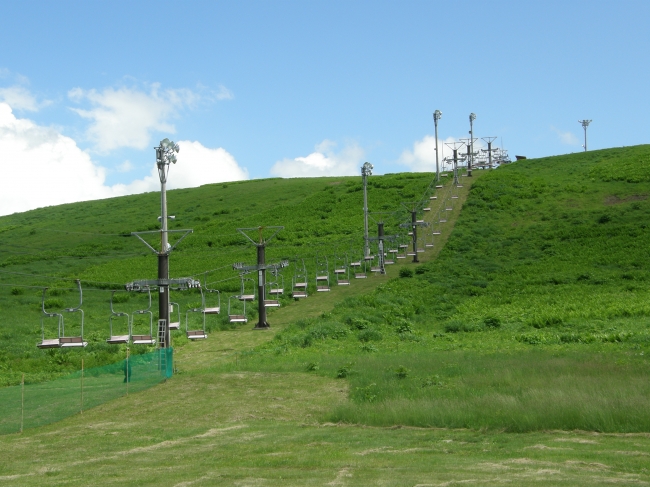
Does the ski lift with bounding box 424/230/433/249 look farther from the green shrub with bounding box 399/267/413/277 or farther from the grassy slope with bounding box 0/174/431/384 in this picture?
the green shrub with bounding box 399/267/413/277

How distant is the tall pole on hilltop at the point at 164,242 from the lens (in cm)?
2836

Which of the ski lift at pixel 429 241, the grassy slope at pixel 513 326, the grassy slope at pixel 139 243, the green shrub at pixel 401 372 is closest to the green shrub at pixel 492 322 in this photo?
the grassy slope at pixel 513 326

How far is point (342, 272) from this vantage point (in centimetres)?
5972

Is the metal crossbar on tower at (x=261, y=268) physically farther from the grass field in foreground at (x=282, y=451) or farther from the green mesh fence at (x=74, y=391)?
the grass field in foreground at (x=282, y=451)

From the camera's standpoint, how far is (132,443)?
1803 cm

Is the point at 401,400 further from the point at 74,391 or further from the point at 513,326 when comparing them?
the point at 513,326

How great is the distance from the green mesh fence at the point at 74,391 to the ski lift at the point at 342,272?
74.4ft

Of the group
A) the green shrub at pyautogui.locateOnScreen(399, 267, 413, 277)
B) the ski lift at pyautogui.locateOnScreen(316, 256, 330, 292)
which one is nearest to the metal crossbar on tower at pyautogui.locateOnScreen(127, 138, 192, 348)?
the ski lift at pyautogui.locateOnScreen(316, 256, 330, 292)

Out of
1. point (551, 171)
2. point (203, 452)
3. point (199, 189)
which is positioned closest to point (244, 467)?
point (203, 452)

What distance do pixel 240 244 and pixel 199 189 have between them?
50994 mm

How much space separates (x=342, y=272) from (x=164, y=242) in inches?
1258

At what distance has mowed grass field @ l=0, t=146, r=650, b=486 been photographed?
46.6 feet

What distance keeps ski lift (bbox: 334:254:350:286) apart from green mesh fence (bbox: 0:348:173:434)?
74.4 feet

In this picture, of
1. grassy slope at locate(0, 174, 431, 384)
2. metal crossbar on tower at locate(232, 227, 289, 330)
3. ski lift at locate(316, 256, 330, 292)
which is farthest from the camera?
ski lift at locate(316, 256, 330, 292)
